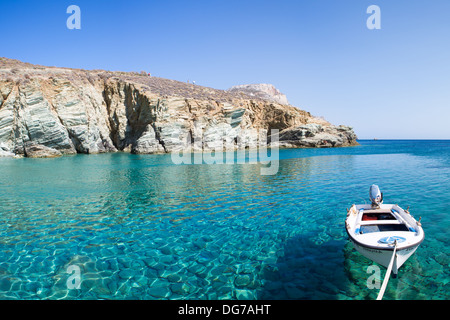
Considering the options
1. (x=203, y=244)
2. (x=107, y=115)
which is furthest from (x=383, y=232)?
(x=107, y=115)

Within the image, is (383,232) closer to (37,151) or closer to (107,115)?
(37,151)

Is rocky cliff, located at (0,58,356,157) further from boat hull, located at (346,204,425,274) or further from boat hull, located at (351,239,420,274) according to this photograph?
boat hull, located at (351,239,420,274)


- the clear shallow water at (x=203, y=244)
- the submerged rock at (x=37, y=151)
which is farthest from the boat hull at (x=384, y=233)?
the submerged rock at (x=37, y=151)

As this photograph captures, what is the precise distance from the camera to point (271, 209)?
43.5 feet

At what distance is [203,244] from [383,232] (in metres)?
6.08

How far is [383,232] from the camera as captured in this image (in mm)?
7379

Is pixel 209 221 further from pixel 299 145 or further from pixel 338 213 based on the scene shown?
pixel 299 145

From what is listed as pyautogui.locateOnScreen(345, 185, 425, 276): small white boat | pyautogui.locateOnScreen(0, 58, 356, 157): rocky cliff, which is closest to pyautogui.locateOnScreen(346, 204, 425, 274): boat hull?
pyautogui.locateOnScreen(345, 185, 425, 276): small white boat

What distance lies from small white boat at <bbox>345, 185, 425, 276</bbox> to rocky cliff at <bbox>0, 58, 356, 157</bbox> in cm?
4638

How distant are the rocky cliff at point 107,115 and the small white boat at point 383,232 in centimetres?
4638

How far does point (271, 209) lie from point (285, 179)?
9.23 m

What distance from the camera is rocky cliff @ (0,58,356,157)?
4478cm

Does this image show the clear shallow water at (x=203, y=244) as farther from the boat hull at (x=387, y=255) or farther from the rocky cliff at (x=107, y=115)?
the rocky cliff at (x=107, y=115)

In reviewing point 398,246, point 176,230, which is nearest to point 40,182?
point 176,230
